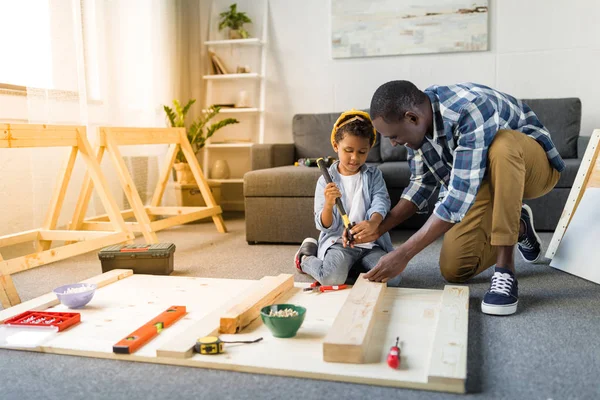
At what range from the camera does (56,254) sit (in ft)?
7.49

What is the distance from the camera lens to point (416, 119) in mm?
1778

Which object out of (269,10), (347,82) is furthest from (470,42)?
(269,10)

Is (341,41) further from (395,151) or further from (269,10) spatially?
(395,151)

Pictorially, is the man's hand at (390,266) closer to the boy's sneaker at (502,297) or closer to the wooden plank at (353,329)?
the wooden plank at (353,329)

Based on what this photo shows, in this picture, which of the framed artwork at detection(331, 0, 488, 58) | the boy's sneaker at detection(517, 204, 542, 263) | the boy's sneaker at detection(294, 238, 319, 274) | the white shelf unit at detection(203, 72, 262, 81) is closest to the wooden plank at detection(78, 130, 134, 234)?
the boy's sneaker at detection(294, 238, 319, 274)

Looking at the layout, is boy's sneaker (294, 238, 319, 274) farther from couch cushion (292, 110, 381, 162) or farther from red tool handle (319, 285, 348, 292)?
couch cushion (292, 110, 381, 162)

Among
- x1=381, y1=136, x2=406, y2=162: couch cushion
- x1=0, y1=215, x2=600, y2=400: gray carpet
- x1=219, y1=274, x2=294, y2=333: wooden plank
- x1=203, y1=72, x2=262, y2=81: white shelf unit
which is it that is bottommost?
x1=0, y1=215, x2=600, y2=400: gray carpet

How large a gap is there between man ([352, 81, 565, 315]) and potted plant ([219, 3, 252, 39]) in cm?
262

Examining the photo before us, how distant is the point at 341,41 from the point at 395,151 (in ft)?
3.35

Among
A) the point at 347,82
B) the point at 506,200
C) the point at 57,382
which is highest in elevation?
the point at 347,82

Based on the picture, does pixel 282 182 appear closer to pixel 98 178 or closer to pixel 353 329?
pixel 98 178

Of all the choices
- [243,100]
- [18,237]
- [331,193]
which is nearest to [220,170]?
[243,100]

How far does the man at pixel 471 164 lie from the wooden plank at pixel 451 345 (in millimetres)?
140

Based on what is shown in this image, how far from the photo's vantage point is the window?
8.89 ft
